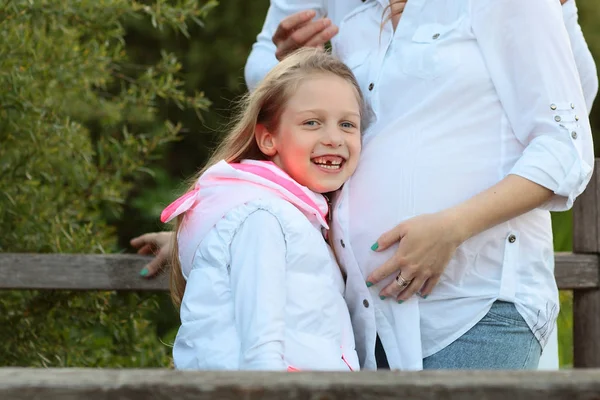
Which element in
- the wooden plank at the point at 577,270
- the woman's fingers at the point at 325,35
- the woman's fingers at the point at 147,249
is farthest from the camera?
the wooden plank at the point at 577,270

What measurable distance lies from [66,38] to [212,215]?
192cm

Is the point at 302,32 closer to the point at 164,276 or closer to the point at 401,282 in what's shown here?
the point at 401,282

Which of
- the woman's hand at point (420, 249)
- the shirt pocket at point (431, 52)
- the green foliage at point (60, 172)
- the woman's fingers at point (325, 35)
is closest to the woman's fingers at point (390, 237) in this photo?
the woman's hand at point (420, 249)

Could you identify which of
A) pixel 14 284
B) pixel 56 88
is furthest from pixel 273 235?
pixel 56 88

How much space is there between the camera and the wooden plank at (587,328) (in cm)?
327

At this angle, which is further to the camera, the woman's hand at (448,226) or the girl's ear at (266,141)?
the girl's ear at (266,141)

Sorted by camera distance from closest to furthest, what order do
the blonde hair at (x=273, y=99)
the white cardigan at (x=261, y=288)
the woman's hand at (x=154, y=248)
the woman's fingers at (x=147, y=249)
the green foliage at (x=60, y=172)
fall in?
the white cardigan at (x=261, y=288)
the blonde hair at (x=273, y=99)
the woman's hand at (x=154, y=248)
the woman's fingers at (x=147, y=249)
the green foliage at (x=60, y=172)

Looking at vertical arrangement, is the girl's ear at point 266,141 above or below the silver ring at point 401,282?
above

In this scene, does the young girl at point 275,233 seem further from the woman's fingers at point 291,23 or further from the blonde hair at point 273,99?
the woman's fingers at point 291,23

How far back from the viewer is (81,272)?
3.11 m

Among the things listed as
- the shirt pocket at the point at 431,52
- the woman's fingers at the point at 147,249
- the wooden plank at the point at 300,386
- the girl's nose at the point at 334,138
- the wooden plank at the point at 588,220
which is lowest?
the wooden plank at the point at 588,220

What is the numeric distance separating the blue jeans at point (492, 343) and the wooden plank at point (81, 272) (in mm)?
1264

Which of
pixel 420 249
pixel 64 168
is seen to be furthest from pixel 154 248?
pixel 420 249

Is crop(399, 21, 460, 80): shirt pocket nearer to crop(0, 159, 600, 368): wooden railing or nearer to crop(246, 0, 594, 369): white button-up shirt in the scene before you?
crop(246, 0, 594, 369): white button-up shirt
